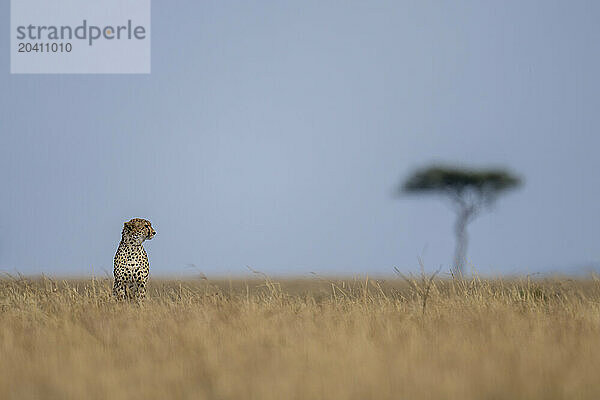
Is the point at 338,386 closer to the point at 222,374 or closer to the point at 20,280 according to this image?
the point at 222,374

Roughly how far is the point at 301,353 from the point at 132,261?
5943 millimetres

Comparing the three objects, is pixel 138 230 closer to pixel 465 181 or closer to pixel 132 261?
pixel 132 261

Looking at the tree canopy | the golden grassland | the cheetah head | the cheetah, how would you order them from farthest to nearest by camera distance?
the tree canopy, the cheetah head, the cheetah, the golden grassland

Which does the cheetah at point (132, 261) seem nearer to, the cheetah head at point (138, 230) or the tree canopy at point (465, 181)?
the cheetah head at point (138, 230)

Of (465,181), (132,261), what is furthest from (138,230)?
(465,181)

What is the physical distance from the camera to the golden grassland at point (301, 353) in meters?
3.35

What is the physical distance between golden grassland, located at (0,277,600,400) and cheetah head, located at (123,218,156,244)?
2.64m

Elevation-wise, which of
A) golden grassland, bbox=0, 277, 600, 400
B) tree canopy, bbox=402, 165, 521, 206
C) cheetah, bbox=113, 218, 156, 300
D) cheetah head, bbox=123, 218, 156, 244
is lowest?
golden grassland, bbox=0, 277, 600, 400

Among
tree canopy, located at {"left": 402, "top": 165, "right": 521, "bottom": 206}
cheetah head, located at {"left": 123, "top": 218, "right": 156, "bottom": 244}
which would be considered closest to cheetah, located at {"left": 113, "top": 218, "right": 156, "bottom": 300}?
cheetah head, located at {"left": 123, "top": 218, "right": 156, "bottom": 244}

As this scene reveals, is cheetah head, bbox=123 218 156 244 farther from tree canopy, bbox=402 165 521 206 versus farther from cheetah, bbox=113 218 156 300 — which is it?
tree canopy, bbox=402 165 521 206

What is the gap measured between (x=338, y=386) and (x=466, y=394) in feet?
2.03

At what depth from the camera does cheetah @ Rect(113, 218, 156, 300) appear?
9508mm

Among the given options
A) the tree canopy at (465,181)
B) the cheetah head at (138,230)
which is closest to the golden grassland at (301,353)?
the cheetah head at (138,230)

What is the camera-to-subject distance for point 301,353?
4.17 metres
